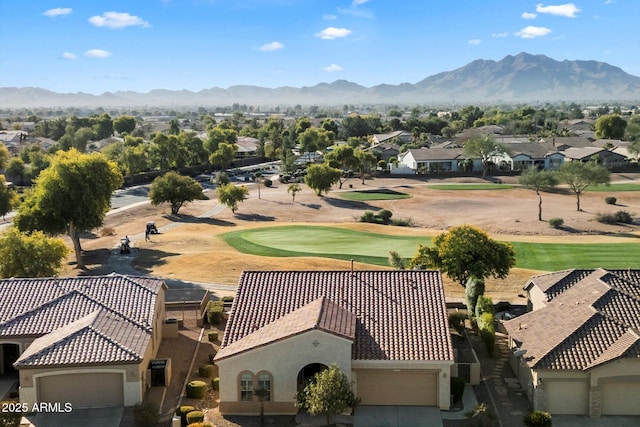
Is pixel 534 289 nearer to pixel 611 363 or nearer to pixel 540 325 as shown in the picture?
pixel 540 325

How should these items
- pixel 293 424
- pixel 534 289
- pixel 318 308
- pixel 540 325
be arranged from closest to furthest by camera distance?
pixel 293 424 → pixel 318 308 → pixel 540 325 → pixel 534 289

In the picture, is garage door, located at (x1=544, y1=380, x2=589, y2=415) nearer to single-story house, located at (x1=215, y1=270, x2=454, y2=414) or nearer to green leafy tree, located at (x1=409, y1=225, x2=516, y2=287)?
single-story house, located at (x1=215, y1=270, x2=454, y2=414)

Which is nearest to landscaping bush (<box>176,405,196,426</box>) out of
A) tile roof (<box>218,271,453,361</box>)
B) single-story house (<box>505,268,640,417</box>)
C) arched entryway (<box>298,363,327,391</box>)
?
tile roof (<box>218,271,453,361</box>)

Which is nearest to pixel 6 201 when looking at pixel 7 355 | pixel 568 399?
pixel 7 355

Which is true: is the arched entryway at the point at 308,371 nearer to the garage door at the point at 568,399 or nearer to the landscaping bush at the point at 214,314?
the garage door at the point at 568,399

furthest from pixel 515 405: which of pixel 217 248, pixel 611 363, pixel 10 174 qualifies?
pixel 10 174

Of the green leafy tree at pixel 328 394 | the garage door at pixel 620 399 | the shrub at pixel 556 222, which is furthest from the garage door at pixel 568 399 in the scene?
the shrub at pixel 556 222

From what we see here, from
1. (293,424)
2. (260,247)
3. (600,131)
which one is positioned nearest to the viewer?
(293,424)
